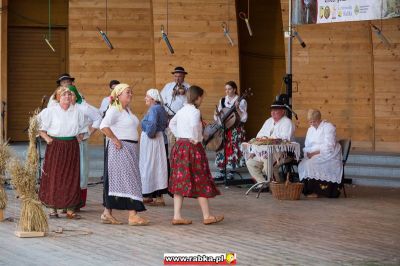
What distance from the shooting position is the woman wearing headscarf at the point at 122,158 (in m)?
9.17

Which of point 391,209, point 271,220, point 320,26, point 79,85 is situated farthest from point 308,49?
point 271,220

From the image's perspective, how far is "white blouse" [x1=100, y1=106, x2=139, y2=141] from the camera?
912cm

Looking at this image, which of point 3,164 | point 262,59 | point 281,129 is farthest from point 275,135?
point 262,59

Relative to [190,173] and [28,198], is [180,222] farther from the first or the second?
[28,198]

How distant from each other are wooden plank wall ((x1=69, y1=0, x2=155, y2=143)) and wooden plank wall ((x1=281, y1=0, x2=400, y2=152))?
99.7 inches

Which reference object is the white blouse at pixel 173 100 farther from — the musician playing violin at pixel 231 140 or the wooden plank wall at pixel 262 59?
the wooden plank wall at pixel 262 59

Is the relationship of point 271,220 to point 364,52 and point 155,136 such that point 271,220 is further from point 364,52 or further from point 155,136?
point 364,52

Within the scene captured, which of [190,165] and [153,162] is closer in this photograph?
[190,165]

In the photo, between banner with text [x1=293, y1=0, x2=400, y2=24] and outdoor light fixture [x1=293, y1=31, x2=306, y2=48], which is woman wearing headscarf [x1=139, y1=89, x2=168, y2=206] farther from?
outdoor light fixture [x1=293, y1=31, x2=306, y2=48]

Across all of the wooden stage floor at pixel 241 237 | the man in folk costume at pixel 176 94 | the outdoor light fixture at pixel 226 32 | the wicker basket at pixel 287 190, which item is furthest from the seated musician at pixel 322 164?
the outdoor light fixture at pixel 226 32

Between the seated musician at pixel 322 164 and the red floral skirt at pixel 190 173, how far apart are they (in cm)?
292

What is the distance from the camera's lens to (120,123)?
9180mm

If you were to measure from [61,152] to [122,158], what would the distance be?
787 mm

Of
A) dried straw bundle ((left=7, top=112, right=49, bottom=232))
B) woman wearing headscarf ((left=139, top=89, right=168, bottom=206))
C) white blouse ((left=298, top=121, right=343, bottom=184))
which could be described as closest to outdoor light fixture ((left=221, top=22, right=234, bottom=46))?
white blouse ((left=298, top=121, right=343, bottom=184))
